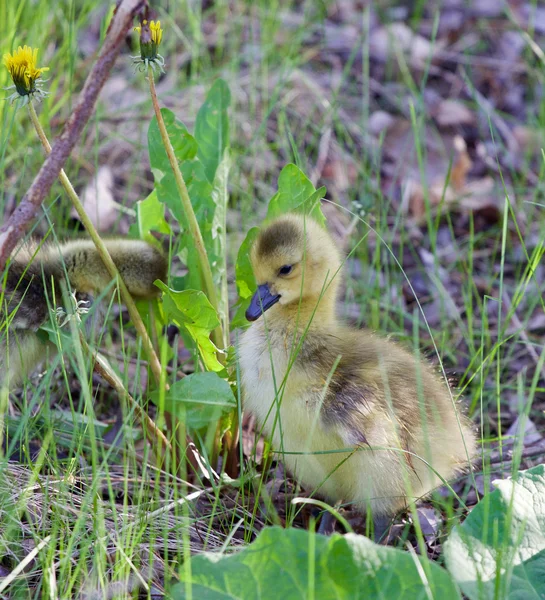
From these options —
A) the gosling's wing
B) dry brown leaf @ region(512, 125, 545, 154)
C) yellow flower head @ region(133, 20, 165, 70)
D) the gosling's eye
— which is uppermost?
yellow flower head @ region(133, 20, 165, 70)

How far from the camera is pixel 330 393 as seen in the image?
206 centimetres

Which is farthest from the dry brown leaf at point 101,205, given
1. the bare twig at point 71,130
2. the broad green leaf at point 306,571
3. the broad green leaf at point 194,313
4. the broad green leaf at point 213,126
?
the broad green leaf at point 306,571

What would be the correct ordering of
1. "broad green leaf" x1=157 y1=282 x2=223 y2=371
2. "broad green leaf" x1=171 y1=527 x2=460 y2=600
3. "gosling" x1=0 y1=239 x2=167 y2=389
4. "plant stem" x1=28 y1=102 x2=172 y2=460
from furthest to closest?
"gosling" x1=0 y1=239 x2=167 y2=389 < "broad green leaf" x1=157 y1=282 x2=223 y2=371 < "plant stem" x1=28 y1=102 x2=172 y2=460 < "broad green leaf" x1=171 y1=527 x2=460 y2=600

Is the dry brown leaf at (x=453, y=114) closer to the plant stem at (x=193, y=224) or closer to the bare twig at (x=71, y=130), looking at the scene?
the plant stem at (x=193, y=224)

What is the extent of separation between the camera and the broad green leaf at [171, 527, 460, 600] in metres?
1.59

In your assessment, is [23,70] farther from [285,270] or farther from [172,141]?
[285,270]

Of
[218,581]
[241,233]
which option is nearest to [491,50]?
[241,233]

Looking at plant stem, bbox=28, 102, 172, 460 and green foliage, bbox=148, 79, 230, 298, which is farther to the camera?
green foliage, bbox=148, 79, 230, 298

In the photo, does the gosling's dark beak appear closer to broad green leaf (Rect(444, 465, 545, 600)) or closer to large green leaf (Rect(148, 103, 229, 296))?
large green leaf (Rect(148, 103, 229, 296))

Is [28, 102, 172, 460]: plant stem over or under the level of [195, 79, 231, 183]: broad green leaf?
under

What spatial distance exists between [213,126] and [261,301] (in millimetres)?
654

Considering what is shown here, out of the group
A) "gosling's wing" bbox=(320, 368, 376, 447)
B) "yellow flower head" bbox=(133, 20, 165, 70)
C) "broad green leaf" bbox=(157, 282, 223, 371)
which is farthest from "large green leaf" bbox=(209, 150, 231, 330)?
"yellow flower head" bbox=(133, 20, 165, 70)

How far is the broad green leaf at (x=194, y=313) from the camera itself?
2068 mm

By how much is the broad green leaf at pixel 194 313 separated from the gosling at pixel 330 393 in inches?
3.8
